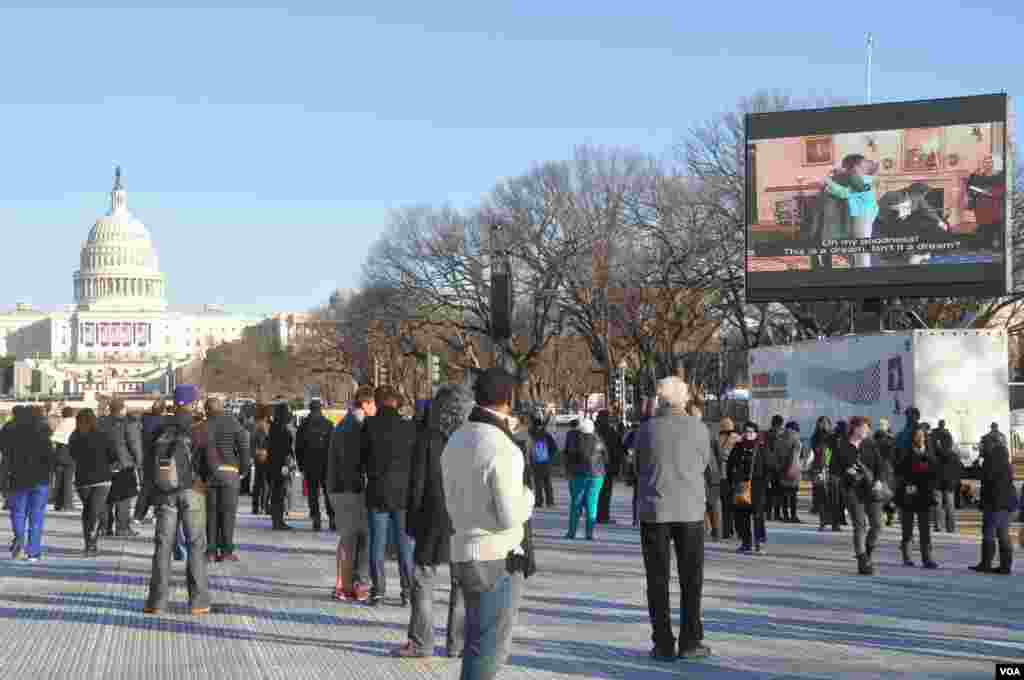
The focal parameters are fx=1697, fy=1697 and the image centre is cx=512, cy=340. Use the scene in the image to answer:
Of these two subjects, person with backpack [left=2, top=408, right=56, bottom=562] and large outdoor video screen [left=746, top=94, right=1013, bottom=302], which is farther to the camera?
large outdoor video screen [left=746, top=94, right=1013, bottom=302]

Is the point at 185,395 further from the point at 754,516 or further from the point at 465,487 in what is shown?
the point at 754,516

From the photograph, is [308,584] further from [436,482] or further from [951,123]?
[951,123]

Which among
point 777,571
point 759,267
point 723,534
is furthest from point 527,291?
point 777,571

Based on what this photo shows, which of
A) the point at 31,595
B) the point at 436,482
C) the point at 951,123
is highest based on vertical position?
the point at 951,123

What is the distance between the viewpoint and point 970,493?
27516 mm

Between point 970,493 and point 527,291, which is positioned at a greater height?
point 527,291

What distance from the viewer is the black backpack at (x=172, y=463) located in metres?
13.1

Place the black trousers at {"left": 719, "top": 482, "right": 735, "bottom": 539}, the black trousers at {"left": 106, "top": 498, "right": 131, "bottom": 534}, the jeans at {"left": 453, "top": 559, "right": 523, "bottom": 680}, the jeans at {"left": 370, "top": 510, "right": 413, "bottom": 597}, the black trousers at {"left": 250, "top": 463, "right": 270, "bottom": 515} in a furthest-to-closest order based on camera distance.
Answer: the black trousers at {"left": 250, "top": 463, "right": 270, "bottom": 515}, the black trousers at {"left": 106, "top": 498, "right": 131, "bottom": 534}, the black trousers at {"left": 719, "top": 482, "right": 735, "bottom": 539}, the jeans at {"left": 370, "top": 510, "right": 413, "bottom": 597}, the jeans at {"left": 453, "top": 559, "right": 523, "bottom": 680}

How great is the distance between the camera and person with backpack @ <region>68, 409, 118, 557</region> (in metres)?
19.3

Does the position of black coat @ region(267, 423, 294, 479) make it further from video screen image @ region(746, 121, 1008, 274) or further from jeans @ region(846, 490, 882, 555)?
video screen image @ region(746, 121, 1008, 274)

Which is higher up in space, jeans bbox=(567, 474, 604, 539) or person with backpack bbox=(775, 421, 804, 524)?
person with backpack bbox=(775, 421, 804, 524)

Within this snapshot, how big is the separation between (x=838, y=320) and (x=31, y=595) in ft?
138

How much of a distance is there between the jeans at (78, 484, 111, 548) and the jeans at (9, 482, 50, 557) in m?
0.86

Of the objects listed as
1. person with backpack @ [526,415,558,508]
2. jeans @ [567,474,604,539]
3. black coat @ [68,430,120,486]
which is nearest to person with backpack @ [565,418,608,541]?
jeans @ [567,474,604,539]
